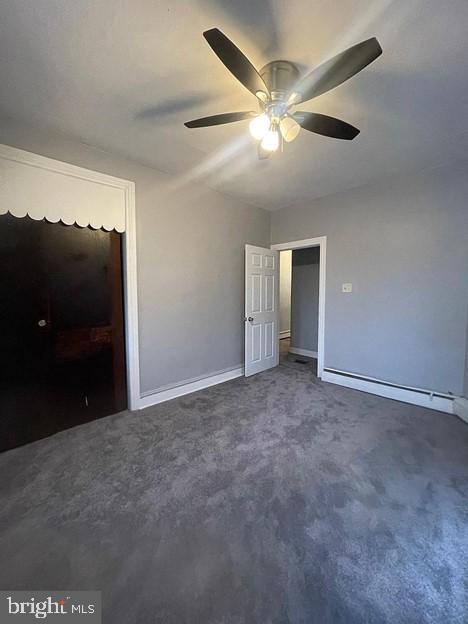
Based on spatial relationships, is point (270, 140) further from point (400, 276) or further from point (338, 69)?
point (400, 276)

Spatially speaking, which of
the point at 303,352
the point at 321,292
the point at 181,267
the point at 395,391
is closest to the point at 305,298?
the point at 303,352

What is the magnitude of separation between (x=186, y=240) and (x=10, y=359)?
2041 millimetres

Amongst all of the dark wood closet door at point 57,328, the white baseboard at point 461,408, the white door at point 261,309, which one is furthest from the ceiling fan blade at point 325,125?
the white baseboard at point 461,408

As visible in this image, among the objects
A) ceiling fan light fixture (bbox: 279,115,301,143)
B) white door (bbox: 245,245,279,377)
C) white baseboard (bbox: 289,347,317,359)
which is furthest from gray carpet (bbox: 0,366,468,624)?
white baseboard (bbox: 289,347,317,359)

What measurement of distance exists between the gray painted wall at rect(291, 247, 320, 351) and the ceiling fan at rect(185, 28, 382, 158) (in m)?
3.41

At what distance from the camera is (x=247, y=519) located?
1447mm

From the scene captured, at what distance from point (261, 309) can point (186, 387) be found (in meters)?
1.63

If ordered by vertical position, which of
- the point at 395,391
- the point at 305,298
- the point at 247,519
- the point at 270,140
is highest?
the point at 270,140

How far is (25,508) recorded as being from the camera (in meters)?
1.52

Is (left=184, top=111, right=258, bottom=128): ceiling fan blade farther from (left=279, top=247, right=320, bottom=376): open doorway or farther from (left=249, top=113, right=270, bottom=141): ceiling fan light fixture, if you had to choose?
(left=279, top=247, right=320, bottom=376): open doorway

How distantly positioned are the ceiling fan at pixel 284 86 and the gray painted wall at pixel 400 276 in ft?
5.74

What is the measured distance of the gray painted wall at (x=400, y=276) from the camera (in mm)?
2678

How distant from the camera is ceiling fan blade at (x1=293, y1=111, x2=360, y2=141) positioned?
5.17 feet

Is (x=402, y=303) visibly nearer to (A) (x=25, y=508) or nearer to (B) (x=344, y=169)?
(B) (x=344, y=169)
